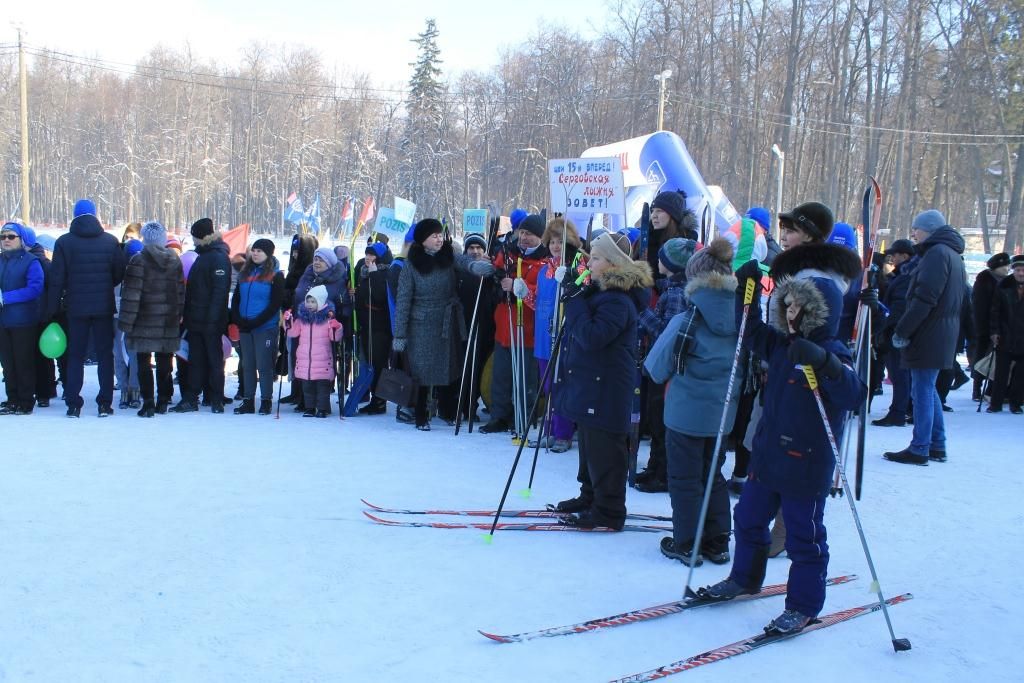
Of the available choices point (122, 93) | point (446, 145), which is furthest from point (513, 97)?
point (122, 93)

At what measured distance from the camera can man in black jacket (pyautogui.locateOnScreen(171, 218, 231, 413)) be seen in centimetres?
859

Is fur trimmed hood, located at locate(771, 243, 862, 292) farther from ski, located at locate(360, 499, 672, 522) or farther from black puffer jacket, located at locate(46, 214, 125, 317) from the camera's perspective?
black puffer jacket, located at locate(46, 214, 125, 317)

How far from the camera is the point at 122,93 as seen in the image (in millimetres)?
63031

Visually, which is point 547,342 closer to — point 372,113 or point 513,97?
point 513,97

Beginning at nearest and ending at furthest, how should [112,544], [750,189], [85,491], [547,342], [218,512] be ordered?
[112,544], [218,512], [85,491], [547,342], [750,189]

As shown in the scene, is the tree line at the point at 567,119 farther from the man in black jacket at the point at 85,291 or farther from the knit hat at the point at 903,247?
the man in black jacket at the point at 85,291

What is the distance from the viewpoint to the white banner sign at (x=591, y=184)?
7102mm

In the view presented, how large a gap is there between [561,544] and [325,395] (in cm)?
459

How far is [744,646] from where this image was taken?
3404 millimetres

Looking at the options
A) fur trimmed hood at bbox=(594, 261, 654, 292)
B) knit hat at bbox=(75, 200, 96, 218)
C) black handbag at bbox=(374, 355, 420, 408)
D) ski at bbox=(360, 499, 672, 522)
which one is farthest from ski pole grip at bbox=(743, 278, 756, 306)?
knit hat at bbox=(75, 200, 96, 218)

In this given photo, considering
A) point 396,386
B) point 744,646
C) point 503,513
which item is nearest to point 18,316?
point 396,386

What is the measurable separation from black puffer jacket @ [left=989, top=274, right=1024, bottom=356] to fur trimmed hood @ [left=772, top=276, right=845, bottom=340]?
22.8ft

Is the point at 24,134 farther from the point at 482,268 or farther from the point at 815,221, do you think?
the point at 815,221

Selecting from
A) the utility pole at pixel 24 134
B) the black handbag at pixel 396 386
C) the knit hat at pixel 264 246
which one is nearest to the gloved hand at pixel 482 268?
the black handbag at pixel 396 386
